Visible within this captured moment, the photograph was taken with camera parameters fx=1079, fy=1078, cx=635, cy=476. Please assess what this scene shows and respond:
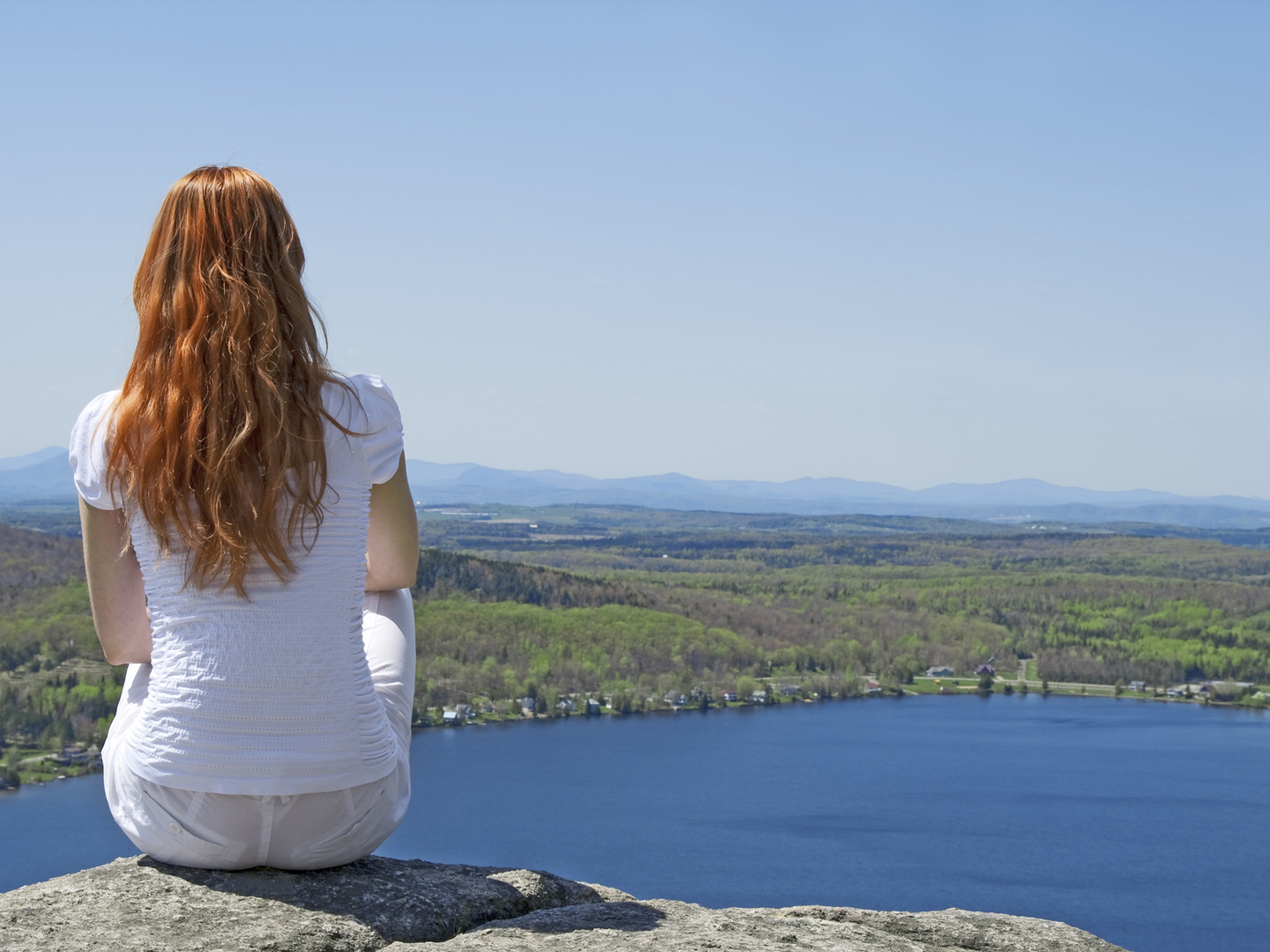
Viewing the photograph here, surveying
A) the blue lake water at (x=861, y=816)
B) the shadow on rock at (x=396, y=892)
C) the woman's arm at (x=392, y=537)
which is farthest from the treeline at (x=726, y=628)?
the woman's arm at (x=392, y=537)

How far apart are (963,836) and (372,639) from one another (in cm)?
3379

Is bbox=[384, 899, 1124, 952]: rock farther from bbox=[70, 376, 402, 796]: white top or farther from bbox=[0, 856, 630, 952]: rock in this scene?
bbox=[70, 376, 402, 796]: white top

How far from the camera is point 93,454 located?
200 cm

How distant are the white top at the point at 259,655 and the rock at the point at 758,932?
43 centimetres

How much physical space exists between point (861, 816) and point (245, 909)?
3504 centimetres

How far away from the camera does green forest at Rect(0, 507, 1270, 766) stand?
1853 inches

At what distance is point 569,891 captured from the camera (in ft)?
8.69

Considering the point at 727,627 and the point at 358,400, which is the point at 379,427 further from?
the point at 727,627

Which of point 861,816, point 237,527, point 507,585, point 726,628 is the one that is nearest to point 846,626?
point 726,628

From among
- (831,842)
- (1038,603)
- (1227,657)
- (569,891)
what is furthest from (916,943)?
(1038,603)

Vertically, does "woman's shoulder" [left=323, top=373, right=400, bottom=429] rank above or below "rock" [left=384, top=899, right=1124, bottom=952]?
above

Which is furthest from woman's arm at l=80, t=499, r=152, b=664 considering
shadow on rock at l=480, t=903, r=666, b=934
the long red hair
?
shadow on rock at l=480, t=903, r=666, b=934

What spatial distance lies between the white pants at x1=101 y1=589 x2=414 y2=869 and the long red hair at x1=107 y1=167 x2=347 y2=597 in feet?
1.40

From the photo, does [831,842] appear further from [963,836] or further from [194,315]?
[194,315]
